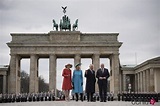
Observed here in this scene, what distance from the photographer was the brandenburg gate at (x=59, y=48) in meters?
55.8

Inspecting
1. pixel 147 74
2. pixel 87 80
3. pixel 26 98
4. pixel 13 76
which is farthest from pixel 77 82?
pixel 13 76

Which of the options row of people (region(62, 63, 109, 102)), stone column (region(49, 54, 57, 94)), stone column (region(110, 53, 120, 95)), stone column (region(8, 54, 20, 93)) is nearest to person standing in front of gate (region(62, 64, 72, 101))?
row of people (region(62, 63, 109, 102))

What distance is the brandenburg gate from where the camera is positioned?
2197 inches

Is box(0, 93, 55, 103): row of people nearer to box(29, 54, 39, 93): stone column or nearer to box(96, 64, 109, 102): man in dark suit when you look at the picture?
box(29, 54, 39, 93): stone column

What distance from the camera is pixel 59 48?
56.0 meters

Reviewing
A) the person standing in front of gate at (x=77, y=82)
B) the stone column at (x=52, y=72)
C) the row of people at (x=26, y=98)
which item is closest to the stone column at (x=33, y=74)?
the stone column at (x=52, y=72)

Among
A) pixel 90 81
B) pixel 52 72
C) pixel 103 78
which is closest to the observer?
pixel 103 78

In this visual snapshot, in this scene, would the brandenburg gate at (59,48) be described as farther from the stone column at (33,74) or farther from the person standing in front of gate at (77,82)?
the person standing in front of gate at (77,82)

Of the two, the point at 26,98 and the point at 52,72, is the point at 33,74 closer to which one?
the point at 52,72

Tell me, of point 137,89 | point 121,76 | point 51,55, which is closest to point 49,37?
point 51,55

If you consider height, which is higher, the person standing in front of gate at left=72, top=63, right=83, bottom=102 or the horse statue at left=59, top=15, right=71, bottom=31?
the horse statue at left=59, top=15, right=71, bottom=31

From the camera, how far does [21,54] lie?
185ft

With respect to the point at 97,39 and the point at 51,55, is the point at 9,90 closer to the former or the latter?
the point at 51,55

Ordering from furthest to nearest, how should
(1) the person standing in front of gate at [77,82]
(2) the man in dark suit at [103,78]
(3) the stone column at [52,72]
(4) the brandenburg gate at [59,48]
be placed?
1. (4) the brandenburg gate at [59,48]
2. (3) the stone column at [52,72]
3. (1) the person standing in front of gate at [77,82]
4. (2) the man in dark suit at [103,78]
